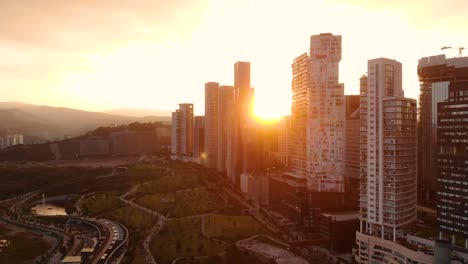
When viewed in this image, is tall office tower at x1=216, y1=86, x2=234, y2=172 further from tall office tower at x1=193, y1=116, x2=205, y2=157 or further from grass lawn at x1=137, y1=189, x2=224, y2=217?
grass lawn at x1=137, y1=189, x2=224, y2=217

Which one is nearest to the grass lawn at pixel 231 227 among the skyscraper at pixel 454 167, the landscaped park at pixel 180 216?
the landscaped park at pixel 180 216

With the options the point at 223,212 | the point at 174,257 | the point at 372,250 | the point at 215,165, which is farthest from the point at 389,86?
the point at 215,165

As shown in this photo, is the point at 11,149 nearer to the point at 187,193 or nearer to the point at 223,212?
the point at 187,193

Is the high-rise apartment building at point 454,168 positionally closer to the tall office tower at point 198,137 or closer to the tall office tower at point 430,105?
the tall office tower at point 430,105

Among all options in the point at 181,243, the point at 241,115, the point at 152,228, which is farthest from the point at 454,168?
the point at 241,115

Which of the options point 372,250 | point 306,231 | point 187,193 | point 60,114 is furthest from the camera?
point 60,114

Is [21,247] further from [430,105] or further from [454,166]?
[430,105]
